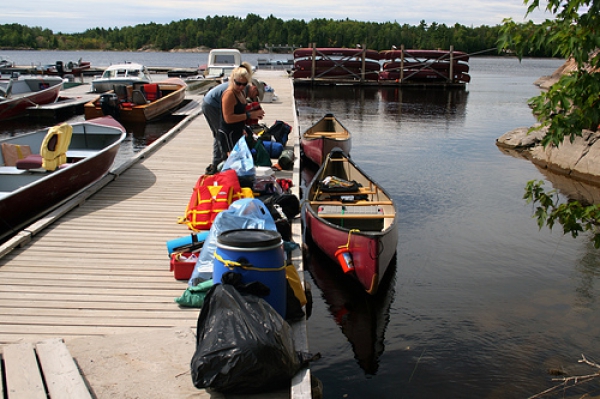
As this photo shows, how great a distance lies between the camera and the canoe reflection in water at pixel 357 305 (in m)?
6.41

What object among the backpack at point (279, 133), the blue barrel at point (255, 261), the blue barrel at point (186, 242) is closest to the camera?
the blue barrel at point (255, 261)

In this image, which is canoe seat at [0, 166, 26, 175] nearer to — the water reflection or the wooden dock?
the wooden dock

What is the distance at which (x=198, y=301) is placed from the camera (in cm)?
464

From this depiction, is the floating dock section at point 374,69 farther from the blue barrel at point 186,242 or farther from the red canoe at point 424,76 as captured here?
the blue barrel at point 186,242

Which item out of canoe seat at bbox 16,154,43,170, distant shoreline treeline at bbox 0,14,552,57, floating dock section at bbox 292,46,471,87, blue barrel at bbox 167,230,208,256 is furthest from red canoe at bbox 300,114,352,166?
distant shoreline treeline at bbox 0,14,552,57

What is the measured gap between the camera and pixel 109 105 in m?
19.5

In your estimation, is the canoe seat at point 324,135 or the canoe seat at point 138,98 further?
the canoe seat at point 138,98

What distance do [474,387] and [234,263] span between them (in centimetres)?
304

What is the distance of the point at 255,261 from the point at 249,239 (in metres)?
0.19

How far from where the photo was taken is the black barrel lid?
4.02 m

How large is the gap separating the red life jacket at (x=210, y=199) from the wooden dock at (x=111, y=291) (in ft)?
0.80

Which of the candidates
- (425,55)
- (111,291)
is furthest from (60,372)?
(425,55)

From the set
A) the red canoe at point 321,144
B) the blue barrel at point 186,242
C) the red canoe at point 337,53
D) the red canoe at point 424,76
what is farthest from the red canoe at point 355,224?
the red canoe at point 424,76

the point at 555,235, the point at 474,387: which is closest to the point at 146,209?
the point at 474,387
